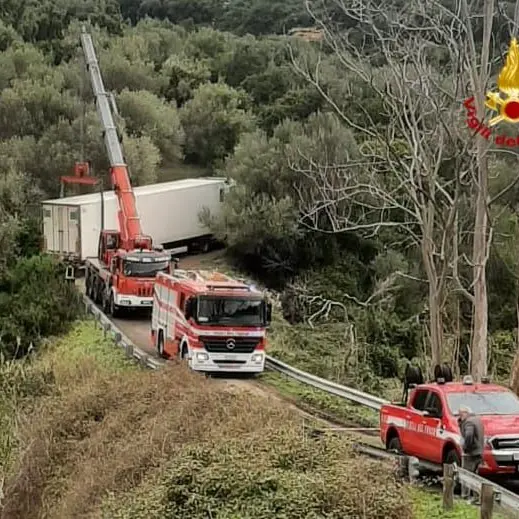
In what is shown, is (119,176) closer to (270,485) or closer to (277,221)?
(277,221)

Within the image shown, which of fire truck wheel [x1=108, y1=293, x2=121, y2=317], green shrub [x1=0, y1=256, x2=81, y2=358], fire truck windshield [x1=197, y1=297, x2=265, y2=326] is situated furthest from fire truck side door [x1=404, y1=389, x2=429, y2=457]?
fire truck wheel [x1=108, y1=293, x2=121, y2=317]

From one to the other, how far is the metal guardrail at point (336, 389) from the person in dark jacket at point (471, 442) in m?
0.31

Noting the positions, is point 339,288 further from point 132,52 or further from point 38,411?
point 132,52

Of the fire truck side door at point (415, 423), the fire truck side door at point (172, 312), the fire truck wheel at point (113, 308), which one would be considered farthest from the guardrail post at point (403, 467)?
the fire truck wheel at point (113, 308)

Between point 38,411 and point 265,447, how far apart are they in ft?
30.1

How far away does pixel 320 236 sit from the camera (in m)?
52.9

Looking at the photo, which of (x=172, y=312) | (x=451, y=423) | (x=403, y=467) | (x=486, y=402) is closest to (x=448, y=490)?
(x=403, y=467)

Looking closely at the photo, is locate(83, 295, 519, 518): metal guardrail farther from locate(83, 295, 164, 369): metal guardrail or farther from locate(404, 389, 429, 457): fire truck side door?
locate(404, 389, 429, 457): fire truck side door

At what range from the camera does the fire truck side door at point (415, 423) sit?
60.6ft

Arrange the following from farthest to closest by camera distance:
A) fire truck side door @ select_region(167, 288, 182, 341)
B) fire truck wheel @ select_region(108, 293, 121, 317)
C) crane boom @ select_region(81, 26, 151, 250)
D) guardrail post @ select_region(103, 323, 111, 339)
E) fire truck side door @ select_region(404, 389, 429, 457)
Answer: crane boom @ select_region(81, 26, 151, 250)
fire truck wheel @ select_region(108, 293, 121, 317)
guardrail post @ select_region(103, 323, 111, 339)
fire truck side door @ select_region(167, 288, 182, 341)
fire truck side door @ select_region(404, 389, 429, 457)

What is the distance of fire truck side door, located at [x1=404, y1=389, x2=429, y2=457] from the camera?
60.6 feet

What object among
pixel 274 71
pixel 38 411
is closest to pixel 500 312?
pixel 38 411

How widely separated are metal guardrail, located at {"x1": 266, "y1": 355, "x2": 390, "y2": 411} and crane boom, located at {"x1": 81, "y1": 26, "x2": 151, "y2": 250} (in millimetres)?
10678

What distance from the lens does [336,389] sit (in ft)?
→ 86.1
